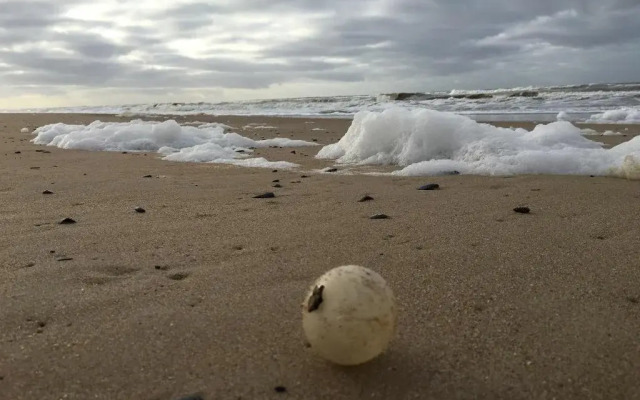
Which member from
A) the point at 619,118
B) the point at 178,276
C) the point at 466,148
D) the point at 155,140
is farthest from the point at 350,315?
the point at 619,118

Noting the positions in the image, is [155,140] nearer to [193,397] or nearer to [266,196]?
[266,196]

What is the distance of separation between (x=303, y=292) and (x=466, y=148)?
3889 millimetres

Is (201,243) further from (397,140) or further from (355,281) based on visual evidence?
(397,140)

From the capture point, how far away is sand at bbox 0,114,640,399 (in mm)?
1595

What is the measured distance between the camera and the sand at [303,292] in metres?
1.59

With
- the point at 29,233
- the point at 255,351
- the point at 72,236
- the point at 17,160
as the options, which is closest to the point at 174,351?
the point at 255,351

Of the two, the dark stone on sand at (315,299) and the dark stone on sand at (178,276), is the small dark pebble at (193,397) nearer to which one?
the dark stone on sand at (315,299)

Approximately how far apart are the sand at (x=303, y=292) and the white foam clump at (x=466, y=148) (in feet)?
2.48

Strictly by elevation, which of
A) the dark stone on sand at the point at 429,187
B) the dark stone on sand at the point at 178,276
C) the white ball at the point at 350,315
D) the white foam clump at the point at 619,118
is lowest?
the white foam clump at the point at 619,118

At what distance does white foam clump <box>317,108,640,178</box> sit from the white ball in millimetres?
3674

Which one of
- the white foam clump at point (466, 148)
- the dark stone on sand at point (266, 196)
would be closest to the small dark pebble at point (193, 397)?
the dark stone on sand at point (266, 196)

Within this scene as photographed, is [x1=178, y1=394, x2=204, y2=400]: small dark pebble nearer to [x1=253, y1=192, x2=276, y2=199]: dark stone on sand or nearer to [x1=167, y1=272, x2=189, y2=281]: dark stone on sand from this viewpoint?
[x1=167, y1=272, x2=189, y2=281]: dark stone on sand

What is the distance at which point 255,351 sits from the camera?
175 cm

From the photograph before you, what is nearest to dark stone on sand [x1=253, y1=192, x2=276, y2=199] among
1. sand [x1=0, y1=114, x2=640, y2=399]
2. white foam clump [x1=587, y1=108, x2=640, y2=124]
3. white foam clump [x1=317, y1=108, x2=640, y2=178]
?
sand [x1=0, y1=114, x2=640, y2=399]
